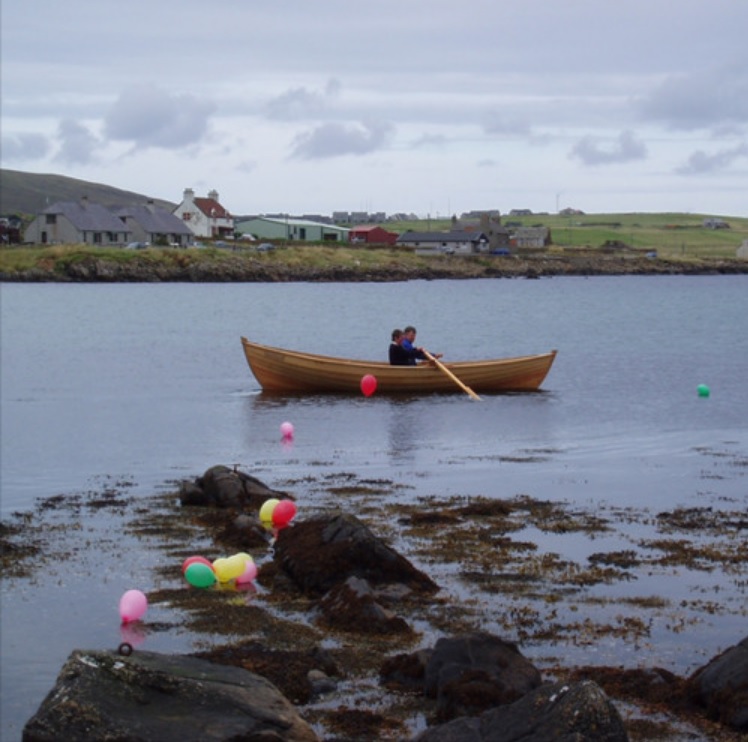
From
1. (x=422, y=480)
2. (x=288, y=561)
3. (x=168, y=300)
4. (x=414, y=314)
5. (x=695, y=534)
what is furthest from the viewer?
(x=168, y=300)

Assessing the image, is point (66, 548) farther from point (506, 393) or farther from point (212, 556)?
point (506, 393)

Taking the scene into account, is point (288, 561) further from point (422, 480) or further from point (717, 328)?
point (717, 328)

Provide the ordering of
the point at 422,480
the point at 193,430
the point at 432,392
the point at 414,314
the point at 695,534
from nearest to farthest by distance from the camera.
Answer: the point at 695,534 < the point at 422,480 < the point at 193,430 < the point at 432,392 < the point at 414,314

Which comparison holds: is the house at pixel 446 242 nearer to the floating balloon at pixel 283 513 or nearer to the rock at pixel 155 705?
the floating balloon at pixel 283 513

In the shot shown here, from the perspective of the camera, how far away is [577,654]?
12.7 metres

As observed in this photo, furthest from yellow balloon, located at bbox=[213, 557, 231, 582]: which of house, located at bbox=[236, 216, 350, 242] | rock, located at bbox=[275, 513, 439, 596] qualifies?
house, located at bbox=[236, 216, 350, 242]

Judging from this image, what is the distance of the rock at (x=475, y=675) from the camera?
10.7 metres

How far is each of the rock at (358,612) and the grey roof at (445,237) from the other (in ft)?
537

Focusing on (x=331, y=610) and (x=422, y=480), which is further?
(x=422, y=480)

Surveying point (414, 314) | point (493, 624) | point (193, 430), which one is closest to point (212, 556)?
point (493, 624)

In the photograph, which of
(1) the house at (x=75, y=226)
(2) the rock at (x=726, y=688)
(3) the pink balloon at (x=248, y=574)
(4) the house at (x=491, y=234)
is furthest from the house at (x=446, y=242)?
(2) the rock at (x=726, y=688)

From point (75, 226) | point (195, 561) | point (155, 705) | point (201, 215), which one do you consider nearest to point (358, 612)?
point (195, 561)

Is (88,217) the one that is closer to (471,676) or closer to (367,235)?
(367,235)

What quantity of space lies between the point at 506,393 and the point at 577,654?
27789 mm
